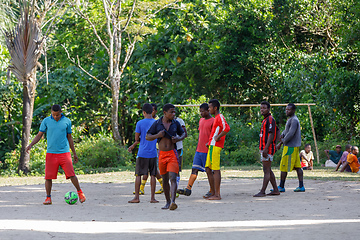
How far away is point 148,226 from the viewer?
663 cm

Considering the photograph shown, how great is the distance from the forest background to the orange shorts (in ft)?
32.8

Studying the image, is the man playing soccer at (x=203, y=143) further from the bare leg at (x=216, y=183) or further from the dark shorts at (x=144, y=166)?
the dark shorts at (x=144, y=166)

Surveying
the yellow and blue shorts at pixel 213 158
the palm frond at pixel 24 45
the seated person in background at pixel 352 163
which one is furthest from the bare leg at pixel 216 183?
the palm frond at pixel 24 45

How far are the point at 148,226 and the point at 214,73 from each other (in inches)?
714

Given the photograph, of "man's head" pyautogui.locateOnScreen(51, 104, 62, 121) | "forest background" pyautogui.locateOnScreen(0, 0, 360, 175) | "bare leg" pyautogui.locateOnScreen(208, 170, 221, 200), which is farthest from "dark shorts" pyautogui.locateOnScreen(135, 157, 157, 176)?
"forest background" pyautogui.locateOnScreen(0, 0, 360, 175)

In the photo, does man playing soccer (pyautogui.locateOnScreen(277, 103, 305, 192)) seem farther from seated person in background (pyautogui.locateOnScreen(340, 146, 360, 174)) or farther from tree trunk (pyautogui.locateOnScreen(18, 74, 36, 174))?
tree trunk (pyautogui.locateOnScreen(18, 74, 36, 174))

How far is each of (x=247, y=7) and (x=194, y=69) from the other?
4.03m

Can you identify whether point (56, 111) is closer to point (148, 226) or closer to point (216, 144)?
point (216, 144)

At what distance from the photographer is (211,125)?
9.48 metres

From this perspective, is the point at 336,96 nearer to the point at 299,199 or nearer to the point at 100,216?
the point at 299,199

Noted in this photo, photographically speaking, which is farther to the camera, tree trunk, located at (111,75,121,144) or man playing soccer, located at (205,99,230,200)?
tree trunk, located at (111,75,121,144)

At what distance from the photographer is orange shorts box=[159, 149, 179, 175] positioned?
8180 millimetres

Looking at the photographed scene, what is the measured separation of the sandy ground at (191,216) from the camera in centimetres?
608

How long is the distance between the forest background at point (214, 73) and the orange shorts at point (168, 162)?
999 cm
